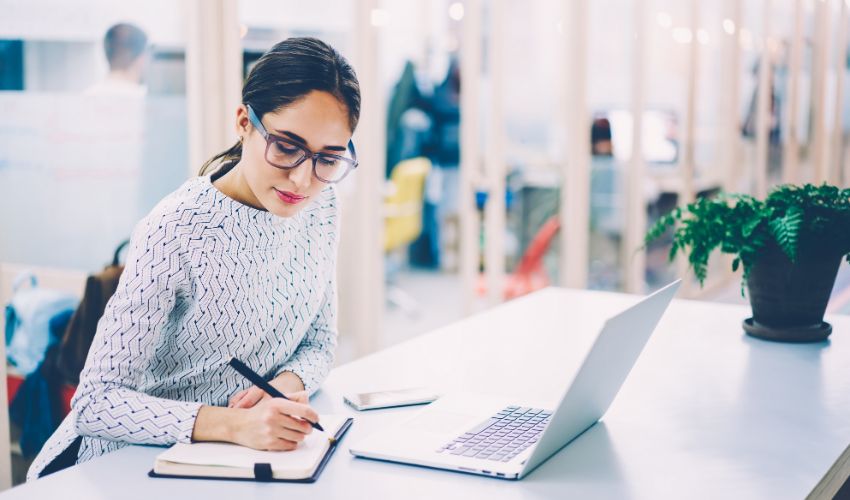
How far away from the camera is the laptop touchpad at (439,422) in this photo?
1409 mm

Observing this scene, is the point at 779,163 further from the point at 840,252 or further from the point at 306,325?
the point at 306,325

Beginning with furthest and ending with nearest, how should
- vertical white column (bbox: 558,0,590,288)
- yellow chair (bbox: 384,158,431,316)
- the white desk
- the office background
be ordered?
1. yellow chair (bbox: 384,158,431,316)
2. vertical white column (bbox: 558,0,590,288)
3. the office background
4. the white desk

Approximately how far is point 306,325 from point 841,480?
0.92 m

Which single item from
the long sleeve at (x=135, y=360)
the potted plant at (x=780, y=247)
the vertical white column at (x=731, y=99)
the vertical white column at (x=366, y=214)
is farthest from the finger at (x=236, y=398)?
the vertical white column at (x=731, y=99)

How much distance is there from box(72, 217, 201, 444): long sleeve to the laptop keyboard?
40 centimetres

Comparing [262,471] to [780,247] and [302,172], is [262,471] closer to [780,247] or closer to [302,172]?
[302,172]

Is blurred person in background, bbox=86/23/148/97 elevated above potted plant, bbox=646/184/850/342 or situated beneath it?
elevated above

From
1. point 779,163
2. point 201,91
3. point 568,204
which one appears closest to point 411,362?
point 201,91

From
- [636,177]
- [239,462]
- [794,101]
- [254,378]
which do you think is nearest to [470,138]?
[636,177]

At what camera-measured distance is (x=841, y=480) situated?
4.54 ft

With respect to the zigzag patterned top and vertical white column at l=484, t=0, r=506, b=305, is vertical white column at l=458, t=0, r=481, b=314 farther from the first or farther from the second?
the zigzag patterned top

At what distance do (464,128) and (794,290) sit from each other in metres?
2.56

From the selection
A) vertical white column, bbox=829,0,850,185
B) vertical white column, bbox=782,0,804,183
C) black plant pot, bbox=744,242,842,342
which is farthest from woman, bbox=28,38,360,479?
vertical white column, bbox=829,0,850,185

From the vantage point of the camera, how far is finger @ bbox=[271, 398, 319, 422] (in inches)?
50.9
